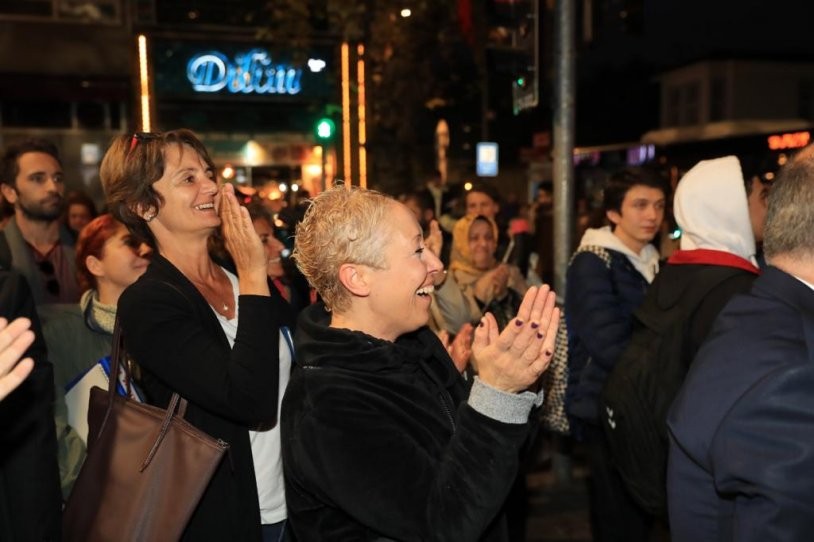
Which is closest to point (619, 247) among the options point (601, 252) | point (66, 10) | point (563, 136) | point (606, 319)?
point (601, 252)

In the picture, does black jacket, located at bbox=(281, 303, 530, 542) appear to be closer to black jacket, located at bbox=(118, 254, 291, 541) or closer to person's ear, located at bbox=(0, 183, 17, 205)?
black jacket, located at bbox=(118, 254, 291, 541)

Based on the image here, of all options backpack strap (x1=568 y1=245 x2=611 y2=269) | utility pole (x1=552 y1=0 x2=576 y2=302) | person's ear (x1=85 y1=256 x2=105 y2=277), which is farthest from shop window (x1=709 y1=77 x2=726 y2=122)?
person's ear (x1=85 y1=256 x2=105 y2=277)

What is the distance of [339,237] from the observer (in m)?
1.96

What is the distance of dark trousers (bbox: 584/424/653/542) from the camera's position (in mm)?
3842

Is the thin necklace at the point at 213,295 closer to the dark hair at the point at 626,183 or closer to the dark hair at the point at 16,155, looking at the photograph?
the dark hair at the point at 16,155

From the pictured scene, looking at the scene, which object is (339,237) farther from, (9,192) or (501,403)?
(9,192)

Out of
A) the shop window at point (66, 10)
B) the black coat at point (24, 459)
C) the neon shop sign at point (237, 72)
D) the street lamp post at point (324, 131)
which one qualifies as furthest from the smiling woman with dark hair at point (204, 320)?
the shop window at point (66, 10)

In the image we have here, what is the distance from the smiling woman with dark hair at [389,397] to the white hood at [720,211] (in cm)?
148

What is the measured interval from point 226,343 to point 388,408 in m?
0.81

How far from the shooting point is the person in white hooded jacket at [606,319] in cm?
380

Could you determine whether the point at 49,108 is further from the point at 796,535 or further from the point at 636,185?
the point at 796,535

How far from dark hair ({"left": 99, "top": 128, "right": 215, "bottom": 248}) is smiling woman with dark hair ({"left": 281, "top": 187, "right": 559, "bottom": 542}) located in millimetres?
751

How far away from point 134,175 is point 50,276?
7.93ft

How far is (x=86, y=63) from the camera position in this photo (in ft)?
52.7
